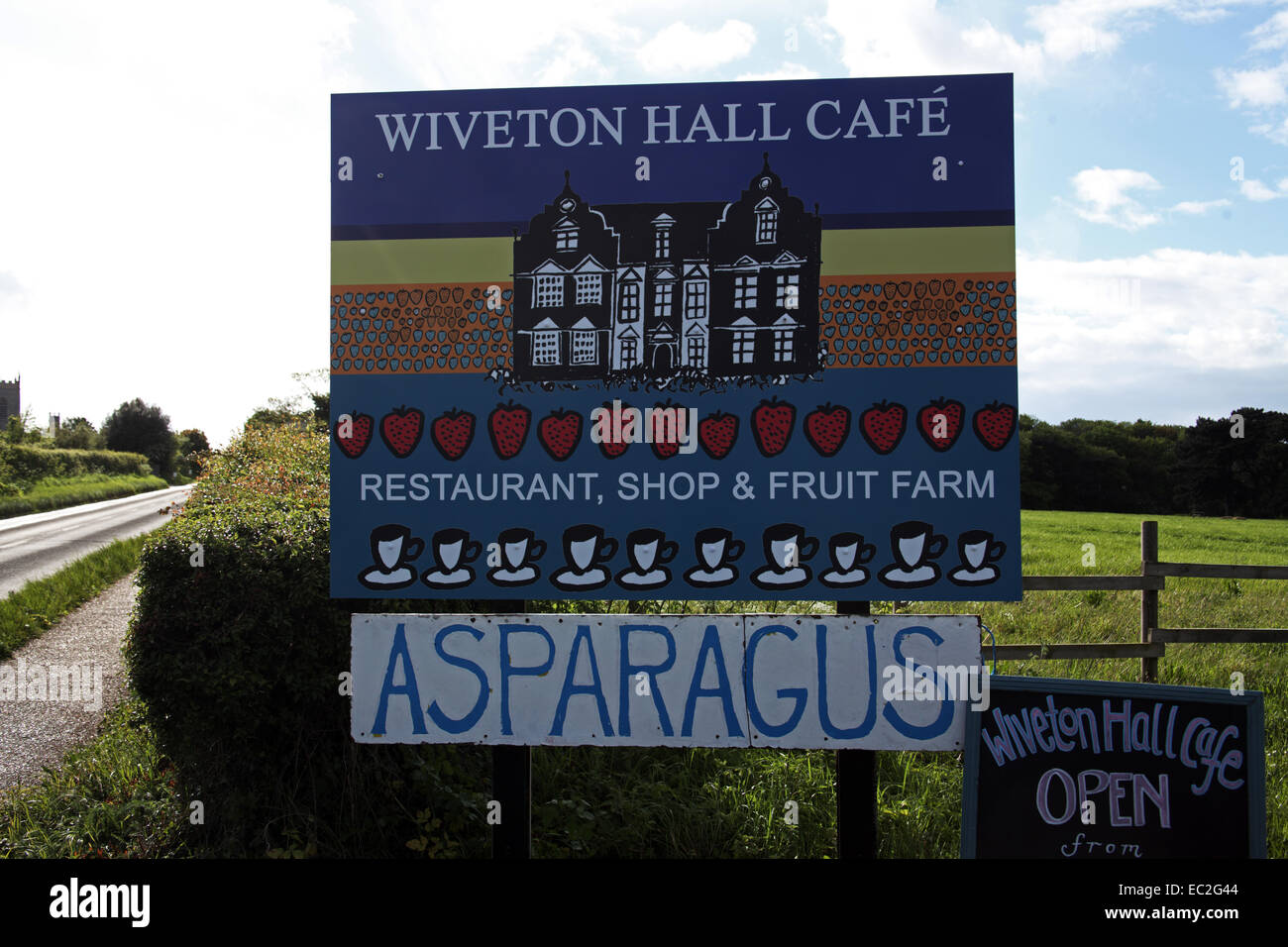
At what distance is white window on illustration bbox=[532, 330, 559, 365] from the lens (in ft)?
11.5

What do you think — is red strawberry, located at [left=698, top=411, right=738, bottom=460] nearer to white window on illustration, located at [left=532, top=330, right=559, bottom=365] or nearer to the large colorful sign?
the large colorful sign

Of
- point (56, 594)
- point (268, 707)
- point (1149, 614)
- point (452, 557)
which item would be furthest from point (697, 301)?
point (56, 594)

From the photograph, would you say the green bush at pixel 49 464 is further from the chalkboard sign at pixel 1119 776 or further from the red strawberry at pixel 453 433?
the chalkboard sign at pixel 1119 776

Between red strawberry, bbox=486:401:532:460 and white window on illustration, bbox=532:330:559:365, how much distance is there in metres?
0.23

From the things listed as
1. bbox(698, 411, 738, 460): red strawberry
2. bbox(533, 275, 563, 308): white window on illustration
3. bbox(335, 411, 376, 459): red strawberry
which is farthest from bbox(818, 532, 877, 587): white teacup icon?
bbox(335, 411, 376, 459): red strawberry

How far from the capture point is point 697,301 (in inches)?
138

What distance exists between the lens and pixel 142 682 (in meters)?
4.00

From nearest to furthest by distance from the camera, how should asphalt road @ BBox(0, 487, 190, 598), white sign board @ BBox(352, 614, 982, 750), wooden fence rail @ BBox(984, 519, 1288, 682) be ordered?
white sign board @ BBox(352, 614, 982, 750) < wooden fence rail @ BBox(984, 519, 1288, 682) < asphalt road @ BBox(0, 487, 190, 598)

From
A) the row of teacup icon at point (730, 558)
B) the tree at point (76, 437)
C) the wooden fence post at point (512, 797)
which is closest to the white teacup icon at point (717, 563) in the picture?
the row of teacup icon at point (730, 558)

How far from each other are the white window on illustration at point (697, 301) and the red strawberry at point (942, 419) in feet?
3.45

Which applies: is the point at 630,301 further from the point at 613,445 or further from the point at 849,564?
the point at 849,564

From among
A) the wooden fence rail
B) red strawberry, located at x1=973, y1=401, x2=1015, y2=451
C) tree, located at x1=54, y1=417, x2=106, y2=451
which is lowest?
the wooden fence rail

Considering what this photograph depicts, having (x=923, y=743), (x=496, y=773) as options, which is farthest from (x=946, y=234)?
(x=496, y=773)

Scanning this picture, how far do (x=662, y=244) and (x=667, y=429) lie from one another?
83 cm
